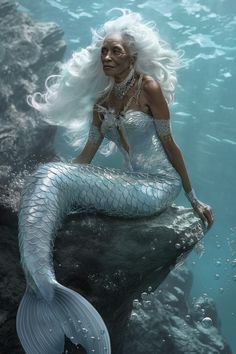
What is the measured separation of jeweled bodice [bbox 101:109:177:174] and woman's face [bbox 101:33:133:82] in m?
0.44

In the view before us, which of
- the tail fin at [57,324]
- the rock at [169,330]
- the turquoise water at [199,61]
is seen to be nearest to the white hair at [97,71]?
the tail fin at [57,324]

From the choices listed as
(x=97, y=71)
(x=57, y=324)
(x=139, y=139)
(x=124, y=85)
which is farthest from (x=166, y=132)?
(x=57, y=324)

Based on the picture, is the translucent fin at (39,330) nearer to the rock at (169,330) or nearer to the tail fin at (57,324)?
the tail fin at (57,324)

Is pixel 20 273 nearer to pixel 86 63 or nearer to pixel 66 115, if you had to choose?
pixel 66 115

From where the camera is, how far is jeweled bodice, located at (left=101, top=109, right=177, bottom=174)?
12.4 ft

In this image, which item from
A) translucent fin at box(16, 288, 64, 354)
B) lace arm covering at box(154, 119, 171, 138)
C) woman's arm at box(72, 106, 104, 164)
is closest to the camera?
translucent fin at box(16, 288, 64, 354)

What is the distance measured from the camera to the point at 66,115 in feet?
14.6

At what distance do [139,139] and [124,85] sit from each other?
23.0 inches

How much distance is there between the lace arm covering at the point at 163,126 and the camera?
3736 millimetres

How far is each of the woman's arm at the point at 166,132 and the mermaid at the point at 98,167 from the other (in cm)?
1

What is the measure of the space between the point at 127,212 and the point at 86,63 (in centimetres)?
173

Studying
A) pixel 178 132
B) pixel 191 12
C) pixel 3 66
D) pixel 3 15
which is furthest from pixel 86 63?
pixel 178 132

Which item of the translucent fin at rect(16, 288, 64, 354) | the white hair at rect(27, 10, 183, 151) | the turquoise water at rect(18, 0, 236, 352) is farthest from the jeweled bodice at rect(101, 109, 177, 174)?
the turquoise water at rect(18, 0, 236, 352)

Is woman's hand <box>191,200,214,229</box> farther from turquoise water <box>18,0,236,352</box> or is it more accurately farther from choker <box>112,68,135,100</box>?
turquoise water <box>18,0,236,352</box>
